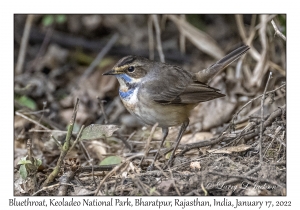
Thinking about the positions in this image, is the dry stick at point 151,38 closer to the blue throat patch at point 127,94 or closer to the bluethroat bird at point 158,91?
the bluethroat bird at point 158,91

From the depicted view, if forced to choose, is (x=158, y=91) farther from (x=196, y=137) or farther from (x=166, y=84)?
(x=196, y=137)

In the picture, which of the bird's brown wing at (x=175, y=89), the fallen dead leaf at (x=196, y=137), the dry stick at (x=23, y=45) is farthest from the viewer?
the dry stick at (x=23, y=45)

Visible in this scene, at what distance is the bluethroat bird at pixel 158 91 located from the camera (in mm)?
5641

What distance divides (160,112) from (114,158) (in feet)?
2.59

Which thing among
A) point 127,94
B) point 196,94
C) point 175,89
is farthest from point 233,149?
point 127,94

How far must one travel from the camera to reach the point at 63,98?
8.70m

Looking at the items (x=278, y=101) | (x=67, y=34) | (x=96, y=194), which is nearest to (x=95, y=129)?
(x=96, y=194)

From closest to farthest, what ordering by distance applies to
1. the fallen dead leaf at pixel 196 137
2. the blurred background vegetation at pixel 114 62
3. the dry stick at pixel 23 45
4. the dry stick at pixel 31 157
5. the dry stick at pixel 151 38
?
1. the dry stick at pixel 31 157
2. the fallen dead leaf at pixel 196 137
3. the blurred background vegetation at pixel 114 62
4. the dry stick at pixel 151 38
5. the dry stick at pixel 23 45

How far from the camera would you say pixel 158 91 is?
5777 mm

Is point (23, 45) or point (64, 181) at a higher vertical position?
point (23, 45)

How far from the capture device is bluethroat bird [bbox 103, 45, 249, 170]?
564cm

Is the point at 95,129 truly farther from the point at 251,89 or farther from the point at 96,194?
the point at 251,89

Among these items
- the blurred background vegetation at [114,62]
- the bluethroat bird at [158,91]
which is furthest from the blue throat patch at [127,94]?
the blurred background vegetation at [114,62]
